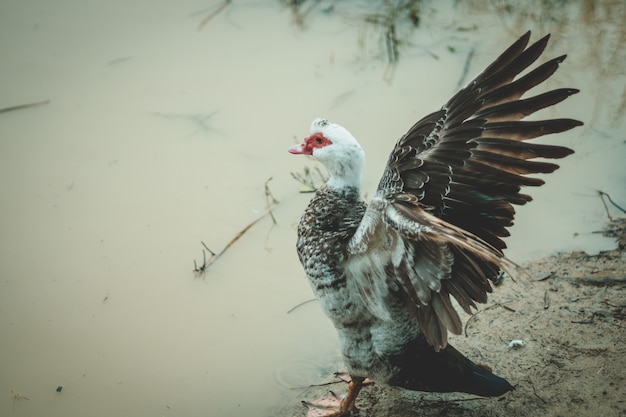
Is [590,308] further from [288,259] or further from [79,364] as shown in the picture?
[79,364]

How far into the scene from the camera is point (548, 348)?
328 centimetres

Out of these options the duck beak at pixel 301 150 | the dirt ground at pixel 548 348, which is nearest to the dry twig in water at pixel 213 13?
the duck beak at pixel 301 150

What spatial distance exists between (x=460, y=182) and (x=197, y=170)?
2.29 m

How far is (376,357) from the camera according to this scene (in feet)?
9.66

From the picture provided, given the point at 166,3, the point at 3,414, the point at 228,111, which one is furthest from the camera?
the point at 166,3

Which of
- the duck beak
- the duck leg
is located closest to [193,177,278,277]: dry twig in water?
the duck beak

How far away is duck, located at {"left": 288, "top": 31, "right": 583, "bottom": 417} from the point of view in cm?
236

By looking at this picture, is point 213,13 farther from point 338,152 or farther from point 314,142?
point 338,152

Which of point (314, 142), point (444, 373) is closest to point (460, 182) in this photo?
point (314, 142)

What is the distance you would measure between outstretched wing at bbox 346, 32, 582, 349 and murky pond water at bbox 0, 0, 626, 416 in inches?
42.8

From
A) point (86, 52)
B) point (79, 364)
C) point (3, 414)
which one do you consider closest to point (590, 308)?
point (79, 364)

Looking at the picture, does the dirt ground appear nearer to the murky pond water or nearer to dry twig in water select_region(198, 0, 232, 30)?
the murky pond water

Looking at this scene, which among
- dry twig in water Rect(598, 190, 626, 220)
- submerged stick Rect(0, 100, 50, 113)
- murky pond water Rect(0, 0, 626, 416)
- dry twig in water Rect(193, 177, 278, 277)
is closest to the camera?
murky pond water Rect(0, 0, 626, 416)

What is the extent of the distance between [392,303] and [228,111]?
2.65m
